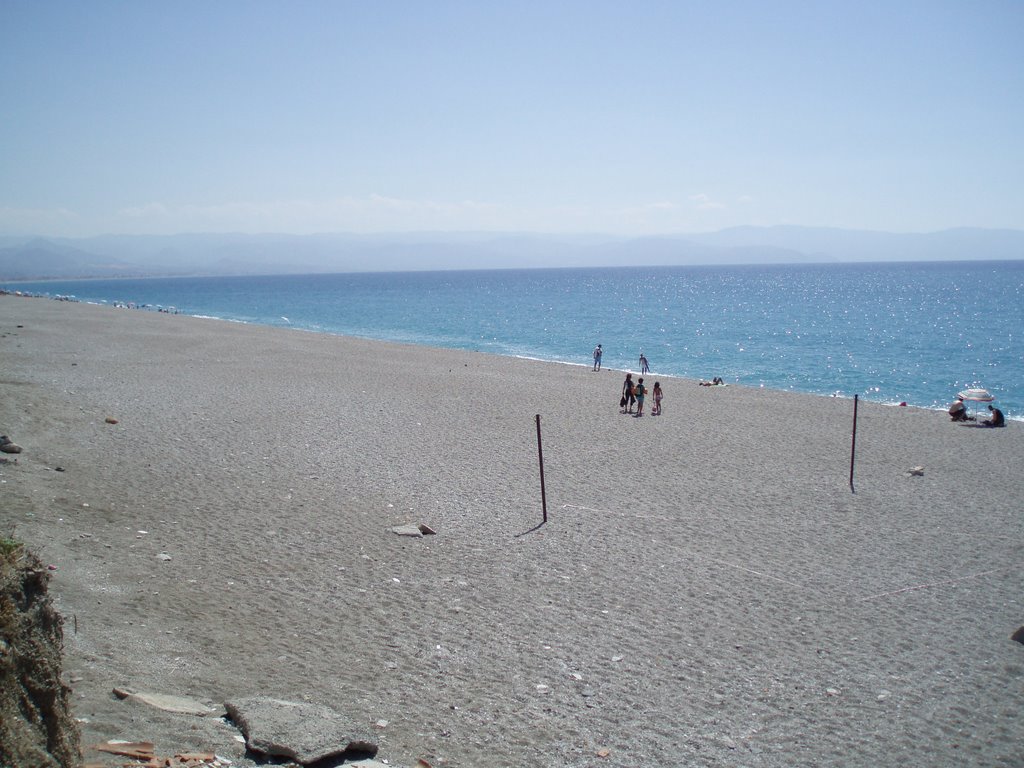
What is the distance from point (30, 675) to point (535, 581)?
6597 mm

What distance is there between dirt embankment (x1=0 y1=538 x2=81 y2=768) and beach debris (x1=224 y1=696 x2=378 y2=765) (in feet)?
4.87

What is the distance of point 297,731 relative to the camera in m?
5.54

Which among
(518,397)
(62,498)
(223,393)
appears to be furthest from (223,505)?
(518,397)

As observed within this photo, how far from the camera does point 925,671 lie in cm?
771

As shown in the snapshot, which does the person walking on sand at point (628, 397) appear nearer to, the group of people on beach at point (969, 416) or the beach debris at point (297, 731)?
the group of people on beach at point (969, 416)

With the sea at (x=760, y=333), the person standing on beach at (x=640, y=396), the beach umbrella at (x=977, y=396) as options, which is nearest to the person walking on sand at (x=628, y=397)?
the person standing on beach at (x=640, y=396)

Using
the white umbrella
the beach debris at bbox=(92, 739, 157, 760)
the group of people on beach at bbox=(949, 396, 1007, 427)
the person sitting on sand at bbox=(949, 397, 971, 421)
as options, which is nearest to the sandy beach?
the beach debris at bbox=(92, 739, 157, 760)

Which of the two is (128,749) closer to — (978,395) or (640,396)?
(640,396)

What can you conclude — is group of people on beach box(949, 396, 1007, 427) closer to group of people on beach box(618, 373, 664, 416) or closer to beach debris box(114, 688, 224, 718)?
group of people on beach box(618, 373, 664, 416)

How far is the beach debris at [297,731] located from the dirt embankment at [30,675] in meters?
1.48

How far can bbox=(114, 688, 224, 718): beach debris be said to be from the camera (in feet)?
19.1

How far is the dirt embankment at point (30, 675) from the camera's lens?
3.65m

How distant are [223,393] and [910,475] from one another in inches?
721

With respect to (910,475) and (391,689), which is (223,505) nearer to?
(391,689)
